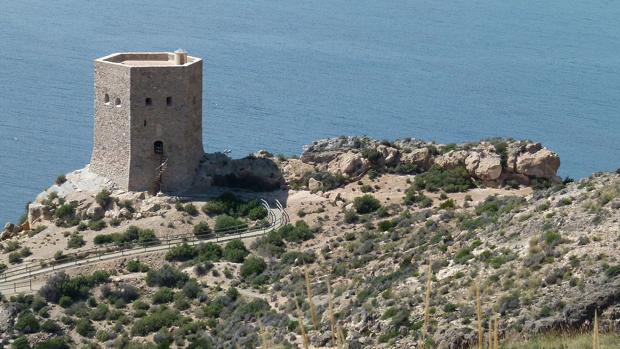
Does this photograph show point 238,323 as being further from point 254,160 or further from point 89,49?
point 89,49

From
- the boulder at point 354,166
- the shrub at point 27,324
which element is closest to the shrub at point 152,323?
the shrub at point 27,324

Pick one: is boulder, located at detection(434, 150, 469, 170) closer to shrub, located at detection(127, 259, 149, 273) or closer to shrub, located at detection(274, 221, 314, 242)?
shrub, located at detection(274, 221, 314, 242)

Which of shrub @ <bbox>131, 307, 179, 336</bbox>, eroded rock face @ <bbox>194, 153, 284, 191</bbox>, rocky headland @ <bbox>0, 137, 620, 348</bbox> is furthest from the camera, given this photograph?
eroded rock face @ <bbox>194, 153, 284, 191</bbox>

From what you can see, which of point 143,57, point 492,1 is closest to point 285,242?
point 143,57

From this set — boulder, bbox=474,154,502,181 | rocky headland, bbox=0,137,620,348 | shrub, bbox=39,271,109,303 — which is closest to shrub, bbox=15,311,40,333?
rocky headland, bbox=0,137,620,348

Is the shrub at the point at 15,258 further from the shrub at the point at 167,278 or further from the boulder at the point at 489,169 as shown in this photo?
the boulder at the point at 489,169

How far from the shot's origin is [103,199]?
35594mm

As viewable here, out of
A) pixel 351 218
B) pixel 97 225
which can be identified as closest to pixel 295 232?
pixel 351 218

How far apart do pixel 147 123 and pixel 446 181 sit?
8230mm

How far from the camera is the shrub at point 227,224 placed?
34344 mm

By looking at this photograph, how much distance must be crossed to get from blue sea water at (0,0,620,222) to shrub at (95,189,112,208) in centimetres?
2144

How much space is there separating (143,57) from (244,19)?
7640cm

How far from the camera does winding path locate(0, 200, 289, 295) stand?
32.2 metres

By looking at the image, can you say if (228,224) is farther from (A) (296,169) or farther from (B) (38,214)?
(B) (38,214)
